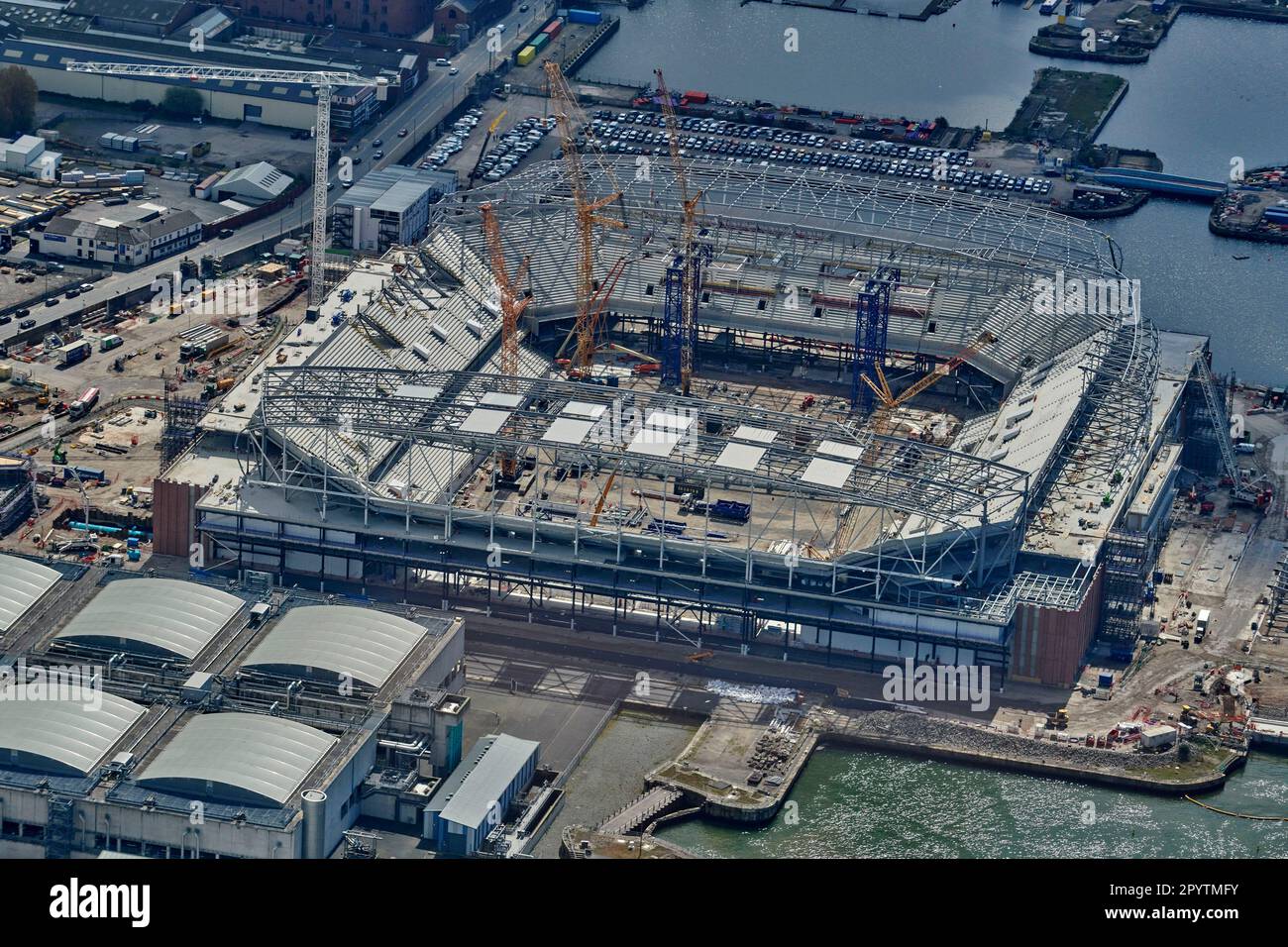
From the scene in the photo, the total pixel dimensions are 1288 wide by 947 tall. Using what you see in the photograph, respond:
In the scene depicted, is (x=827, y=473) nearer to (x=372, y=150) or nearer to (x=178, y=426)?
(x=178, y=426)

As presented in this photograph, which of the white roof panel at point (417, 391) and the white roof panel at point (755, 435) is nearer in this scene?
the white roof panel at point (755, 435)

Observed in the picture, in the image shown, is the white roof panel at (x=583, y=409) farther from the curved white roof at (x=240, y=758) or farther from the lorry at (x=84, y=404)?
the lorry at (x=84, y=404)

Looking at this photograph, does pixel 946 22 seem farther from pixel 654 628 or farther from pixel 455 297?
pixel 654 628

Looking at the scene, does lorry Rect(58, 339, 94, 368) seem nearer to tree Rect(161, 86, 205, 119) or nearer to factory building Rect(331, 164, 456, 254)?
factory building Rect(331, 164, 456, 254)

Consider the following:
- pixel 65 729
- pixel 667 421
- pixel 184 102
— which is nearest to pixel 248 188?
pixel 184 102

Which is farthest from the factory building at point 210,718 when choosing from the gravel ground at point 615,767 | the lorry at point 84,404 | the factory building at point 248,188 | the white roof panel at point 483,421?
the factory building at point 248,188

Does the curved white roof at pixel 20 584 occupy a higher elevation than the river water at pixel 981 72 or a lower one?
lower
